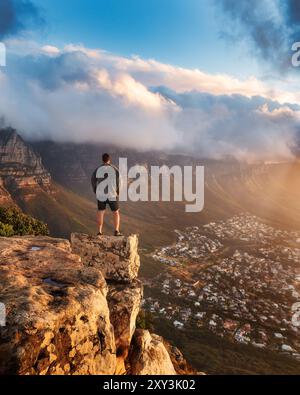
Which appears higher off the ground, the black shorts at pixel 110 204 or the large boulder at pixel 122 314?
the black shorts at pixel 110 204

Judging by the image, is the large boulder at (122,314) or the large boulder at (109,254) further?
the large boulder at (109,254)

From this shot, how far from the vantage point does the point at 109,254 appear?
24328 mm

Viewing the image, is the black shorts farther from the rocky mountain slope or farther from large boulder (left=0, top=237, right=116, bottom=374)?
large boulder (left=0, top=237, right=116, bottom=374)

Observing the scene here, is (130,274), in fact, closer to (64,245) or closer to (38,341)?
(64,245)

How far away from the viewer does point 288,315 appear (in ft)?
653

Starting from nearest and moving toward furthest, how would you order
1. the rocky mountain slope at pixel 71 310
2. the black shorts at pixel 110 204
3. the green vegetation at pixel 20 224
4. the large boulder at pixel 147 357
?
1. the rocky mountain slope at pixel 71 310
2. the large boulder at pixel 147 357
3. the black shorts at pixel 110 204
4. the green vegetation at pixel 20 224

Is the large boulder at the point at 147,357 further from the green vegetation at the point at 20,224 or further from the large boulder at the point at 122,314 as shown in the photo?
the green vegetation at the point at 20,224

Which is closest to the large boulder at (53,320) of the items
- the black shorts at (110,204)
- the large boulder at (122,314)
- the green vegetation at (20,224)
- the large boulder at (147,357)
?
the large boulder at (122,314)

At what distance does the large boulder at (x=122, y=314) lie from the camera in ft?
64.9

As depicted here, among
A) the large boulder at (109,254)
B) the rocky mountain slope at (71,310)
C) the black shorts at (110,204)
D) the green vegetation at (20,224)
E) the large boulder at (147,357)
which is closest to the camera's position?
the rocky mountain slope at (71,310)

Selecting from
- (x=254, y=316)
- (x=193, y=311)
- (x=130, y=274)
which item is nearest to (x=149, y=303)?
(x=193, y=311)

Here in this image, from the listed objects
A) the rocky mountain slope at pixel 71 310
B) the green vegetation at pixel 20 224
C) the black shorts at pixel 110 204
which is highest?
the black shorts at pixel 110 204

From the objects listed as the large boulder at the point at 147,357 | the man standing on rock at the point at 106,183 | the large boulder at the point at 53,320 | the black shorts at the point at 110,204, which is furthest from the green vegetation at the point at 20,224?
the large boulder at the point at 53,320
